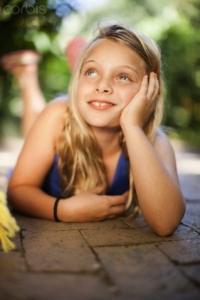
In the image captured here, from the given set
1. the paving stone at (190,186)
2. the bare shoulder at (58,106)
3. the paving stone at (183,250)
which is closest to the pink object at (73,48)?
the paving stone at (190,186)

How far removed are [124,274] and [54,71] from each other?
29.8ft

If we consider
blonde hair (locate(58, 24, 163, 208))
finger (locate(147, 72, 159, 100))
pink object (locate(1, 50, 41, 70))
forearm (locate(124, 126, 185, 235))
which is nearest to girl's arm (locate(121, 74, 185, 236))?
forearm (locate(124, 126, 185, 235))

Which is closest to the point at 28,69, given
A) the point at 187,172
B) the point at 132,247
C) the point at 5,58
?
the point at 5,58

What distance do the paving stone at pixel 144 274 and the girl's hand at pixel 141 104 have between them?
564mm

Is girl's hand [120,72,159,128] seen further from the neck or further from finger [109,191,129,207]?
finger [109,191,129,207]

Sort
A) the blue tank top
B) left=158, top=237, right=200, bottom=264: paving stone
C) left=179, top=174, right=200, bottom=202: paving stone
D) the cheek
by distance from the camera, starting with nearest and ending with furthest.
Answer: left=158, top=237, right=200, bottom=264: paving stone
the cheek
the blue tank top
left=179, top=174, right=200, bottom=202: paving stone

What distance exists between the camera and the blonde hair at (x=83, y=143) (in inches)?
76.4

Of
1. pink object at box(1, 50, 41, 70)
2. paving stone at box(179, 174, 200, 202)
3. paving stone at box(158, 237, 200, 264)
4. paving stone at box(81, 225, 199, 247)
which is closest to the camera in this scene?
paving stone at box(158, 237, 200, 264)

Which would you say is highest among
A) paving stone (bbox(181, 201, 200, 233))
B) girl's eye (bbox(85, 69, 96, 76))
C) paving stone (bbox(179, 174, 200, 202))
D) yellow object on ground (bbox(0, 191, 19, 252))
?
girl's eye (bbox(85, 69, 96, 76))

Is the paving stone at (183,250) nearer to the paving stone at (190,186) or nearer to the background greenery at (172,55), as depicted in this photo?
the paving stone at (190,186)

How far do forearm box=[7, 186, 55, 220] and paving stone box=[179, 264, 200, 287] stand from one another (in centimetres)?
69

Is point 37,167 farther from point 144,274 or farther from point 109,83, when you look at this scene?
point 144,274

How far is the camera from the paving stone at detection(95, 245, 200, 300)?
3.35ft

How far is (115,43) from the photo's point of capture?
1.85 meters
